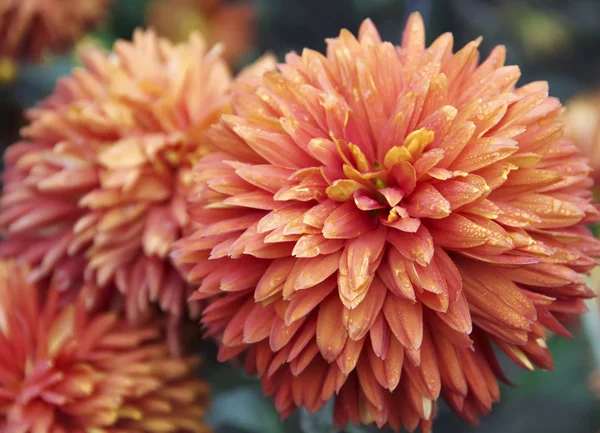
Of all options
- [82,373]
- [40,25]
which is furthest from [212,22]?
[82,373]

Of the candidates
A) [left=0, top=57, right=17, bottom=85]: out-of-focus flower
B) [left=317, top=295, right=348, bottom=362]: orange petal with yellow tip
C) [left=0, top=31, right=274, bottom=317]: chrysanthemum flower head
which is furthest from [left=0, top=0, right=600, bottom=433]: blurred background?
[left=317, top=295, right=348, bottom=362]: orange petal with yellow tip

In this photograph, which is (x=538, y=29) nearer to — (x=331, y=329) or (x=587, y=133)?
(x=587, y=133)

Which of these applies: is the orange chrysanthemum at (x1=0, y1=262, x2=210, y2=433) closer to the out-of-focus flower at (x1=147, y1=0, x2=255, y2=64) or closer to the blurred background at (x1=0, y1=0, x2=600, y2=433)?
the blurred background at (x1=0, y1=0, x2=600, y2=433)

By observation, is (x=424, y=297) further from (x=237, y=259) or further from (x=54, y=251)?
(x=54, y=251)

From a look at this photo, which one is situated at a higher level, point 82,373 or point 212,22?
point 212,22

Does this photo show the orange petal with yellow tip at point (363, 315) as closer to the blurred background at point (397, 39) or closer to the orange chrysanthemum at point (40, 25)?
the blurred background at point (397, 39)
